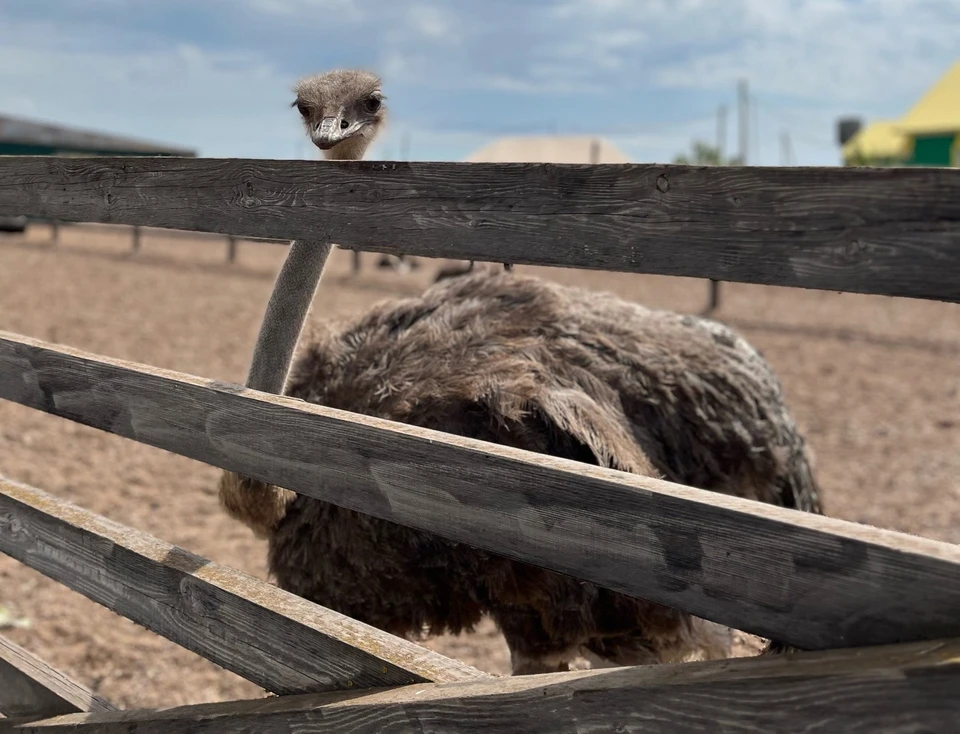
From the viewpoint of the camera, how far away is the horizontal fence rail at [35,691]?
2258 millimetres

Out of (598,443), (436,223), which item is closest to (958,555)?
(436,223)

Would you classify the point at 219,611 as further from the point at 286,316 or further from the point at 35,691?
the point at 35,691

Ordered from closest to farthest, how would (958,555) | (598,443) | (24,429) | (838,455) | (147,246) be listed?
1. (958,555)
2. (598,443)
3. (24,429)
4. (838,455)
5. (147,246)

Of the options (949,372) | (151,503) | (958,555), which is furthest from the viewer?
(949,372)

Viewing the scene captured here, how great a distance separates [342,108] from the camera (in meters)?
2.23

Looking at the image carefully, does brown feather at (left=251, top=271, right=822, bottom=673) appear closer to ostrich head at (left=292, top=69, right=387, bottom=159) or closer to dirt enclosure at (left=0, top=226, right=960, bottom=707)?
dirt enclosure at (left=0, top=226, right=960, bottom=707)

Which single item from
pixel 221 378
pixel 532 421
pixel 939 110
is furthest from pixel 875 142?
pixel 532 421

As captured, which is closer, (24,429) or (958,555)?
(958,555)

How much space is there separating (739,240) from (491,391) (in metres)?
1.38

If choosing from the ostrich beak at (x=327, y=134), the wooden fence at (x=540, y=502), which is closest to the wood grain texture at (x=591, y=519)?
the wooden fence at (x=540, y=502)

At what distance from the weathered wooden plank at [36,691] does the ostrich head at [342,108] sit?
1.41m

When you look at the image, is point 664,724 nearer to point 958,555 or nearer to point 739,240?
point 958,555

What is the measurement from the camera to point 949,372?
8.89 metres

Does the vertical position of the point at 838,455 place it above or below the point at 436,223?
below
